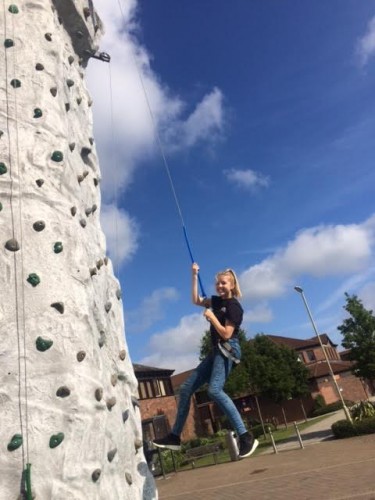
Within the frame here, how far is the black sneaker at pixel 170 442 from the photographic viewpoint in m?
3.78

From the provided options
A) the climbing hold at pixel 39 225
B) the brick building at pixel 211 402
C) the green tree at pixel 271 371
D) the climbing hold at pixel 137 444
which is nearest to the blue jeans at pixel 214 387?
the climbing hold at pixel 137 444

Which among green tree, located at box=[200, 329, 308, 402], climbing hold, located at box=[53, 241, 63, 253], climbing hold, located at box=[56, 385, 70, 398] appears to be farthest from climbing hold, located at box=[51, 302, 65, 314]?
green tree, located at box=[200, 329, 308, 402]

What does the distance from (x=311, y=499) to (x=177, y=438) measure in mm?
5829

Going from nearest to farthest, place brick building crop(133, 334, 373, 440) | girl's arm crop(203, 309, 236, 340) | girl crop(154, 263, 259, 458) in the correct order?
girl crop(154, 263, 259, 458) < girl's arm crop(203, 309, 236, 340) < brick building crop(133, 334, 373, 440)

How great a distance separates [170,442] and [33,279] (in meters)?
1.90

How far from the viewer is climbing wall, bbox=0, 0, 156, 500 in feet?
9.86

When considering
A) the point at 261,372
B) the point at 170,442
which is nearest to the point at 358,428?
the point at 261,372

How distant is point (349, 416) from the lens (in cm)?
1878

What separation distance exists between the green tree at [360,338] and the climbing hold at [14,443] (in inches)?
749

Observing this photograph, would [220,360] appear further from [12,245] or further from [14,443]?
[12,245]

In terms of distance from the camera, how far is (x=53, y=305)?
11.3 ft

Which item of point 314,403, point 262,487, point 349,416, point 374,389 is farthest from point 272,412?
point 262,487

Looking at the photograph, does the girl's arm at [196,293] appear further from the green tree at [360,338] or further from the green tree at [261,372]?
the green tree at [261,372]

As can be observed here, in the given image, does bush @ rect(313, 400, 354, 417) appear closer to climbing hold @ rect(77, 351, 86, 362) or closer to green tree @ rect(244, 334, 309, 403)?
green tree @ rect(244, 334, 309, 403)
